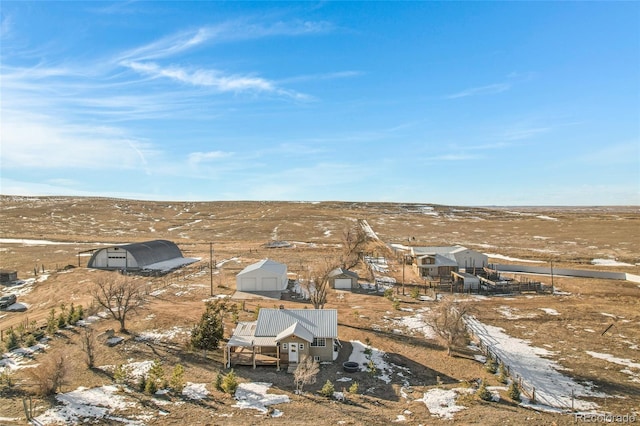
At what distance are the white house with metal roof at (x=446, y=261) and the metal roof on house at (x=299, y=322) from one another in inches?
1295

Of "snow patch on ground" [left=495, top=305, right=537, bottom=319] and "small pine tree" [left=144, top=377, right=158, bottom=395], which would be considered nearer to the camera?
"small pine tree" [left=144, top=377, right=158, bottom=395]

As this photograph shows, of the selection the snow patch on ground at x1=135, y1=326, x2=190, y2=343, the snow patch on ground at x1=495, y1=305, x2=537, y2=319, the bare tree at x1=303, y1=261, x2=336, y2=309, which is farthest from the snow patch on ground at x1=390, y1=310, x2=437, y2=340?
the snow patch on ground at x1=135, y1=326, x2=190, y2=343

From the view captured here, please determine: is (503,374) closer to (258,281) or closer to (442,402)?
(442,402)

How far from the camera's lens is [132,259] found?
198 feet

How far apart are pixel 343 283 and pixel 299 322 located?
23.2 meters

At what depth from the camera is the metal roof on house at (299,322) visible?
91.9 feet

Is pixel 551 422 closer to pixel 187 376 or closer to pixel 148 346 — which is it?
pixel 187 376

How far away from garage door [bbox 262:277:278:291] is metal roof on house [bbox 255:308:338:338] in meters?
17.6

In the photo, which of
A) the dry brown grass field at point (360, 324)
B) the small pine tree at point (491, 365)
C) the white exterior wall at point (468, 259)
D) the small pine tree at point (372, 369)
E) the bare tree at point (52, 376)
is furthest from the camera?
the white exterior wall at point (468, 259)

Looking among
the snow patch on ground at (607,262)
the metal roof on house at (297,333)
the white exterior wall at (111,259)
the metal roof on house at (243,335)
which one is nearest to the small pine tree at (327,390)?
the metal roof on house at (297,333)

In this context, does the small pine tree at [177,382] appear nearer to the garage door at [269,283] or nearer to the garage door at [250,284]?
the garage door at [250,284]

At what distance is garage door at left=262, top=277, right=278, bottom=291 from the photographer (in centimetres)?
4772

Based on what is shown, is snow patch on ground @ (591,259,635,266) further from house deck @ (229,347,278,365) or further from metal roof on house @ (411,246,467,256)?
house deck @ (229,347,278,365)

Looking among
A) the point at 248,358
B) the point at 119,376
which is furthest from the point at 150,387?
the point at 248,358
